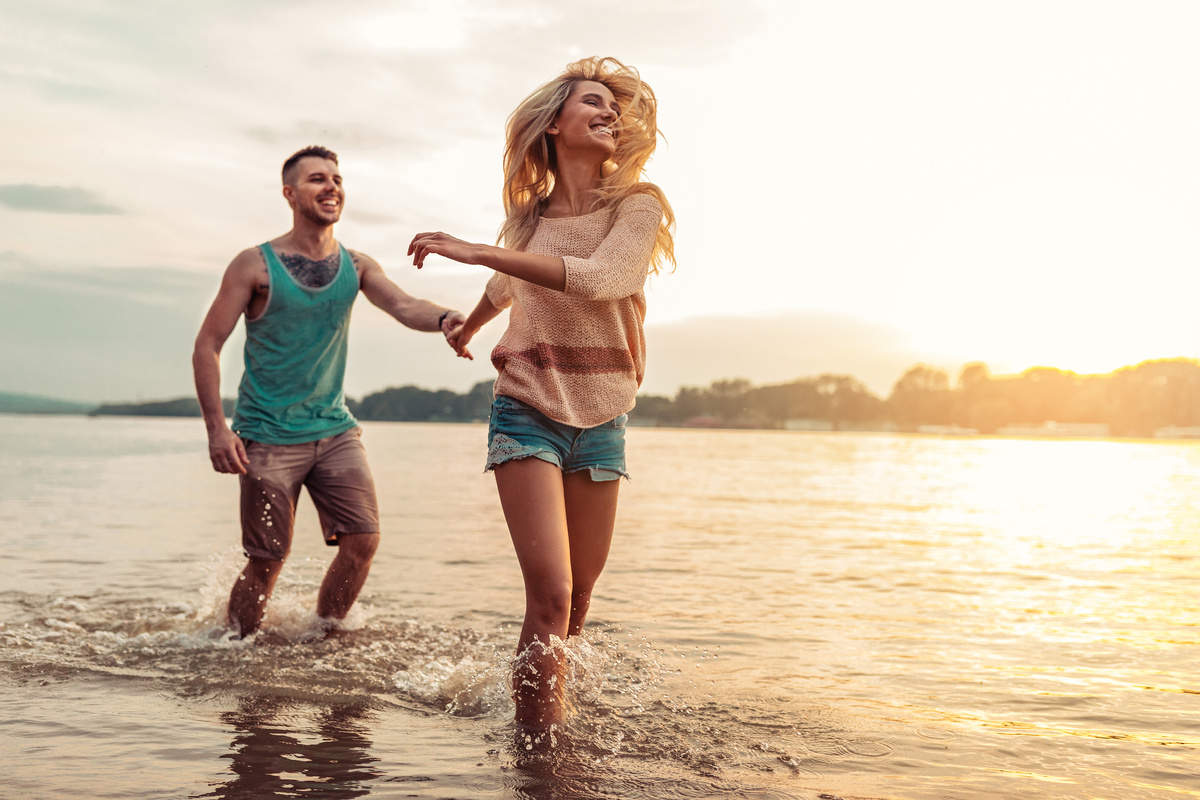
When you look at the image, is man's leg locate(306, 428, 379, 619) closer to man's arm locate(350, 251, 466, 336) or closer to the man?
the man

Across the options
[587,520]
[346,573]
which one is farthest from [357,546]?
[587,520]

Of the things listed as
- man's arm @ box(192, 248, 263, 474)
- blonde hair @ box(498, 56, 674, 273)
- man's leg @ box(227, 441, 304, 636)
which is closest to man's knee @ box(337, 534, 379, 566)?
man's leg @ box(227, 441, 304, 636)

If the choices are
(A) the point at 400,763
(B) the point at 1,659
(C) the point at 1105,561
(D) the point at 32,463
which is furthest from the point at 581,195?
(D) the point at 32,463

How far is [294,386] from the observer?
5.05 meters

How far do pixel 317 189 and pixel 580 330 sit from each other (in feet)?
7.57

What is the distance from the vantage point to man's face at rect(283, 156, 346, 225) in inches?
200

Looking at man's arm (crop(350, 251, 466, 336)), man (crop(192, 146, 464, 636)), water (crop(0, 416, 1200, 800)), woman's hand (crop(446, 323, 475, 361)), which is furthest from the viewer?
man (crop(192, 146, 464, 636))

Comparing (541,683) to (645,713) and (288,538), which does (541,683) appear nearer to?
(645,713)

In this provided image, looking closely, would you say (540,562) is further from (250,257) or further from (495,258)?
(250,257)

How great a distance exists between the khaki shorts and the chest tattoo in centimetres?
83

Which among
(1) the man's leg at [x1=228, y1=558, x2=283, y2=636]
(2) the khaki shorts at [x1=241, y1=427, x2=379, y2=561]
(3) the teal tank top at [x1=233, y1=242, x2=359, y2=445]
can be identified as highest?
(3) the teal tank top at [x1=233, y1=242, x2=359, y2=445]

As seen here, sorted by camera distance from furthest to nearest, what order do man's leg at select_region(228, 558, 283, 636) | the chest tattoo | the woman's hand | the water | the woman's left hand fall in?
1. man's leg at select_region(228, 558, 283, 636)
2. the chest tattoo
3. the woman's hand
4. the water
5. the woman's left hand

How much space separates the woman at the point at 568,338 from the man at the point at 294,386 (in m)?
1.40

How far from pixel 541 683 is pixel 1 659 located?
2.96 m
